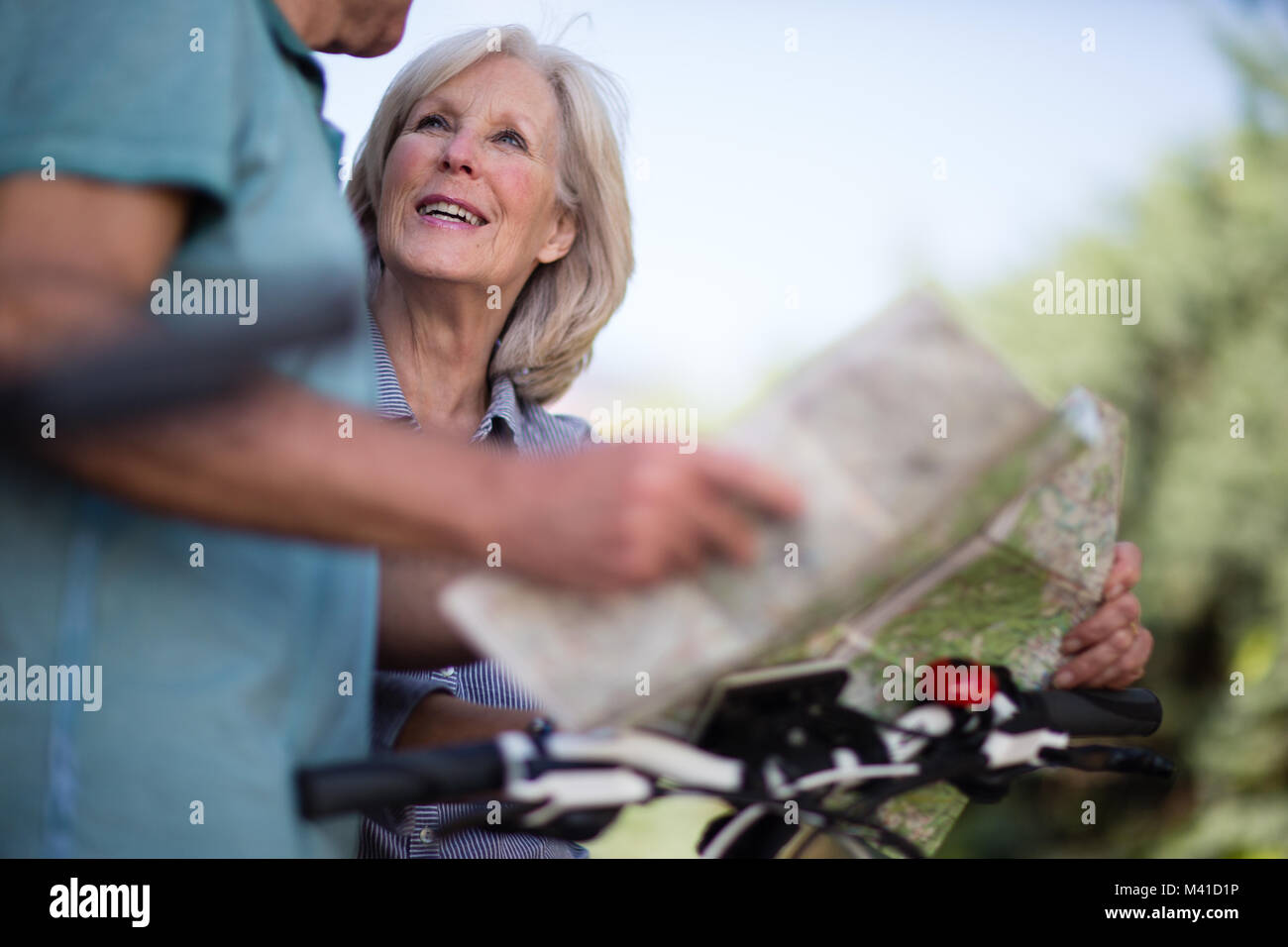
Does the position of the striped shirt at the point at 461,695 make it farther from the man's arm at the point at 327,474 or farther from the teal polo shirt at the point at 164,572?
the man's arm at the point at 327,474

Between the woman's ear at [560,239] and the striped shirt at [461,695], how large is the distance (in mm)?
283

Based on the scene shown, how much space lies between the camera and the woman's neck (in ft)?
6.34

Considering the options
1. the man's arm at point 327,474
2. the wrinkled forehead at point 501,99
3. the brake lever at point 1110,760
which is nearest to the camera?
the man's arm at point 327,474

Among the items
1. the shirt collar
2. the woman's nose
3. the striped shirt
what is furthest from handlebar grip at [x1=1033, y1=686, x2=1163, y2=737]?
the woman's nose

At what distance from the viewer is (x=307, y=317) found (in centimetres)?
84

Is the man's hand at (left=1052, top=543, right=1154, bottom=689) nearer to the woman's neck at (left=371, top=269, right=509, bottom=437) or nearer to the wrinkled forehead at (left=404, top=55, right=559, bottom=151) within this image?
the woman's neck at (left=371, top=269, right=509, bottom=437)

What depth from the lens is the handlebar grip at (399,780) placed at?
97 centimetres

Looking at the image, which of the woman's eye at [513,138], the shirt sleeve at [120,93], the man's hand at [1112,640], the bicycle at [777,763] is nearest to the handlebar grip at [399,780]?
the bicycle at [777,763]

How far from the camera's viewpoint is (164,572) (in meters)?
0.96

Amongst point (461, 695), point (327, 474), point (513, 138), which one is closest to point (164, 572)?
point (327, 474)
